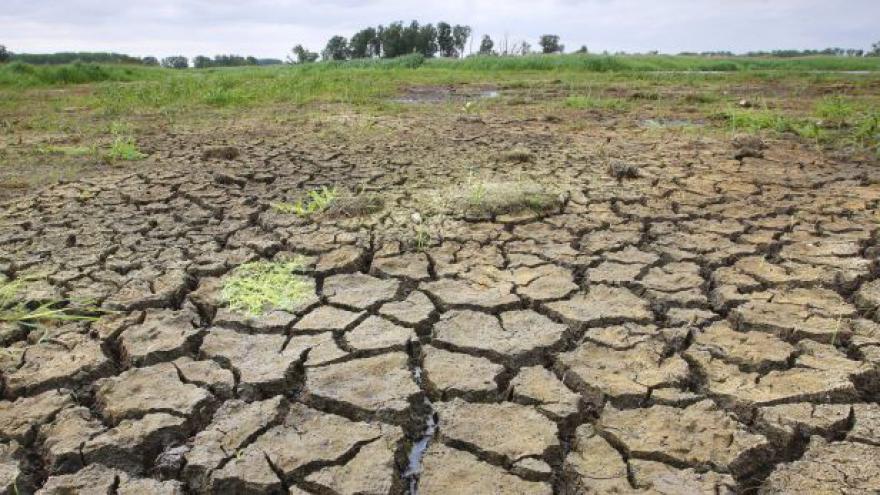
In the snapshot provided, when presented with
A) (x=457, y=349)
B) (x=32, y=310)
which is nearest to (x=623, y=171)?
(x=457, y=349)

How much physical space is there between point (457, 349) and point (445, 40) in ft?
125

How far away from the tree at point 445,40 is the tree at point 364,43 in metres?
4.08

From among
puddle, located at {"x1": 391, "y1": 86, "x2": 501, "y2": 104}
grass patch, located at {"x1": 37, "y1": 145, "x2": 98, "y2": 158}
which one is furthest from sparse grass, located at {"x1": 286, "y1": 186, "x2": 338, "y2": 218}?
puddle, located at {"x1": 391, "y1": 86, "x2": 501, "y2": 104}

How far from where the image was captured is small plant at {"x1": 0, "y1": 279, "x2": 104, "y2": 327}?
8.46 ft

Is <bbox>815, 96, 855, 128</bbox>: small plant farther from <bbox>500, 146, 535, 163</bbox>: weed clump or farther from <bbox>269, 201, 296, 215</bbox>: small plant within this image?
<bbox>269, 201, 296, 215</bbox>: small plant

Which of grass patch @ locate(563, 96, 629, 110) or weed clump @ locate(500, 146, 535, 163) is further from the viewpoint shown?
grass patch @ locate(563, 96, 629, 110)

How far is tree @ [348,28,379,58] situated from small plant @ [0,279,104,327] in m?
34.9

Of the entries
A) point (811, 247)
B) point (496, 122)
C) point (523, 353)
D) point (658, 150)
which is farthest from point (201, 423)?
point (496, 122)

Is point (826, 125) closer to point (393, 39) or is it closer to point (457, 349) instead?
point (457, 349)

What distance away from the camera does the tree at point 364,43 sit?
35.9m

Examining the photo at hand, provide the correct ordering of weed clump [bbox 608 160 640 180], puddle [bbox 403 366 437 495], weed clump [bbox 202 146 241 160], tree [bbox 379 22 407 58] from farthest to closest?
tree [bbox 379 22 407 58] < weed clump [bbox 202 146 241 160] < weed clump [bbox 608 160 640 180] < puddle [bbox 403 366 437 495]

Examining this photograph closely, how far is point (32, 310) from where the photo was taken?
2.73 metres

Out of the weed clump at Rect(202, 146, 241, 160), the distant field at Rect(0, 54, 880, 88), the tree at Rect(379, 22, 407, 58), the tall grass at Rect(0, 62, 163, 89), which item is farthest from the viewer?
the tree at Rect(379, 22, 407, 58)

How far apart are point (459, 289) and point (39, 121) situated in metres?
7.14
